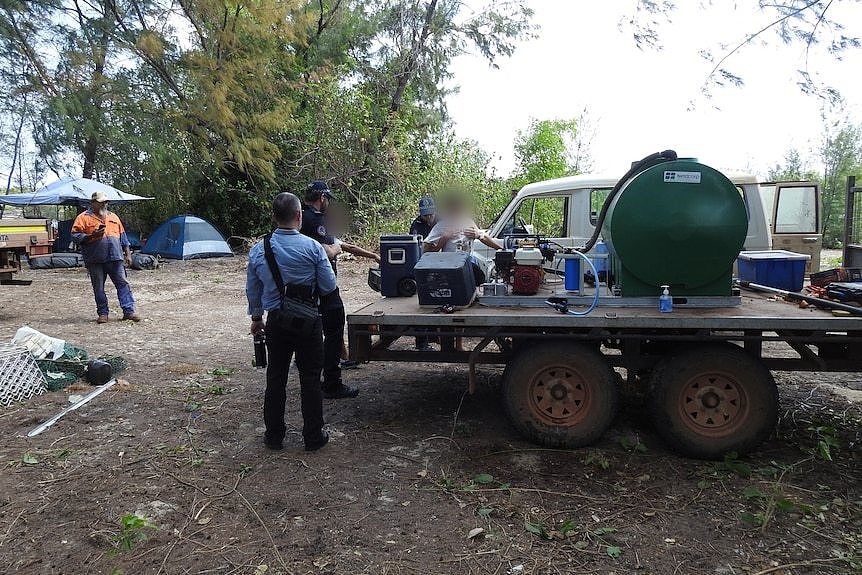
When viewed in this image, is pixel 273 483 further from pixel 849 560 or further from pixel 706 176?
pixel 706 176

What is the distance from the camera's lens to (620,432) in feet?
15.1

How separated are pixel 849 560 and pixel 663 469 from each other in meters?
1.14

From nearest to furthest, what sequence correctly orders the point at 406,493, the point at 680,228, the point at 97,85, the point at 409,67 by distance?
the point at 406,493
the point at 680,228
the point at 97,85
the point at 409,67

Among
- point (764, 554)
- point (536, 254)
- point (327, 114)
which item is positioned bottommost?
point (764, 554)

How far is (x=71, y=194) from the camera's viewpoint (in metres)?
17.7

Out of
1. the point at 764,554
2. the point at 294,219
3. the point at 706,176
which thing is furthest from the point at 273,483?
the point at 706,176

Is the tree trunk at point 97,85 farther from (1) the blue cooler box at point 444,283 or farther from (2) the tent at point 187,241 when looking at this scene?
(1) the blue cooler box at point 444,283

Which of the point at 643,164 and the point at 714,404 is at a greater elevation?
the point at 643,164

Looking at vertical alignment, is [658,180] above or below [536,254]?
above

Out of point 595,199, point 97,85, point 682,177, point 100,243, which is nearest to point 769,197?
point 595,199

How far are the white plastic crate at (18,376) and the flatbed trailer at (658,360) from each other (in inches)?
129

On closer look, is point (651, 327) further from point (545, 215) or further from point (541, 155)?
point (541, 155)

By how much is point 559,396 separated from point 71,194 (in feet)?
58.3

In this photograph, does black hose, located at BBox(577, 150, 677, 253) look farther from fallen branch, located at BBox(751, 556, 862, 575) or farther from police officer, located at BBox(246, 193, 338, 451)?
fallen branch, located at BBox(751, 556, 862, 575)
